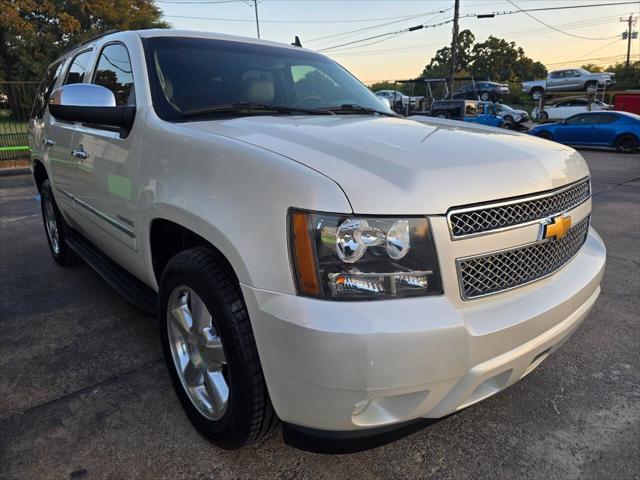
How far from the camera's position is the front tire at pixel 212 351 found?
172cm

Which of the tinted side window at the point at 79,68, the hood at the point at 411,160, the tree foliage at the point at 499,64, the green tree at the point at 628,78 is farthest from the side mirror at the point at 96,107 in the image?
the tree foliage at the point at 499,64

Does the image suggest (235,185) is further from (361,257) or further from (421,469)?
(421,469)

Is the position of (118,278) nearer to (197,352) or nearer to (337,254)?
(197,352)

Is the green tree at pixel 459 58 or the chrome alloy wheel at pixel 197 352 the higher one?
the green tree at pixel 459 58

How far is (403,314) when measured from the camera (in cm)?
150

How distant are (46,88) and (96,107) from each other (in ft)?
8.92

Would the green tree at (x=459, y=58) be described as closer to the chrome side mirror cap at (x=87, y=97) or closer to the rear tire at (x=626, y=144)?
the rear tire at (x=626, y=144)

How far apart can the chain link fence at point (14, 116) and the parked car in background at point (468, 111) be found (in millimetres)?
15429

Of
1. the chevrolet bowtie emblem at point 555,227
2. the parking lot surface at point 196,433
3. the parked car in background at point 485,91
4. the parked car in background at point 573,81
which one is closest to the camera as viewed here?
the chevrolet bowtie emblem at point 555,227

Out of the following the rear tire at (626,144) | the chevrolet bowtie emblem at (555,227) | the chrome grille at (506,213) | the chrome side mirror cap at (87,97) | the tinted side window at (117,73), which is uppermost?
the tinted side window at (117,73)

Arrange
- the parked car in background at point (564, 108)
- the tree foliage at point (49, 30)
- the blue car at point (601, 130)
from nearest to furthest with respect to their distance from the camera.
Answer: the blue car at point (601, 130), the parked car in background at point (564, 108), the tree foliage at point (49, 30)

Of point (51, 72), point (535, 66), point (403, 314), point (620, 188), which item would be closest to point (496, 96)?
point (620, 188)

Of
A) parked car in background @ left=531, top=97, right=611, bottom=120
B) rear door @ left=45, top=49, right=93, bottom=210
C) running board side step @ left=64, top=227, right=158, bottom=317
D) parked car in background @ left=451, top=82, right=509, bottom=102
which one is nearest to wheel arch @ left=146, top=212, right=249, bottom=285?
running board side step @ left=64, top=227, right=158, bottom=317

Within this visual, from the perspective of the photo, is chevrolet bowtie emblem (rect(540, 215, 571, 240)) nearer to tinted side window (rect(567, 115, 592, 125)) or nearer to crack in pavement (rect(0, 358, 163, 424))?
crack in pavement (rect(0, 358, 163, 424))
